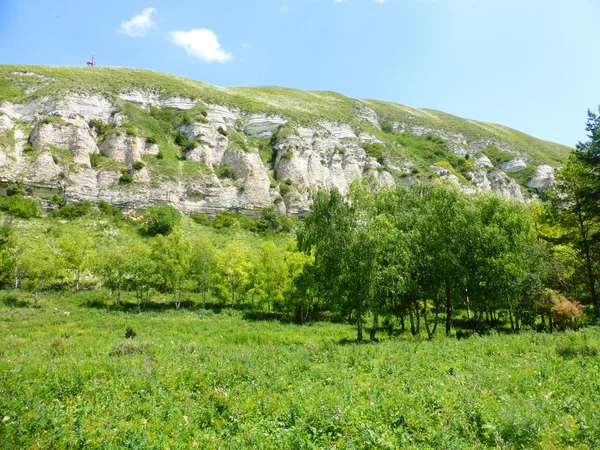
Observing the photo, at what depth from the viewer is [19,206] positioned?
49281mm

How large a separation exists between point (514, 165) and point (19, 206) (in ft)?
425

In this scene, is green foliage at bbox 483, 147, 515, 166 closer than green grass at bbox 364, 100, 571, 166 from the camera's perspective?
Yes

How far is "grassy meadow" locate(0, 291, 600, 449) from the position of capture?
21.3 ft

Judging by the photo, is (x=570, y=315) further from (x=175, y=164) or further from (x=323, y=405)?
(x=175, y=164)

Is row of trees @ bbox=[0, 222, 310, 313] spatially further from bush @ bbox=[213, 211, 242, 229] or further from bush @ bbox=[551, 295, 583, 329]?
bush @ bbox=[551, 295, 583, 329]

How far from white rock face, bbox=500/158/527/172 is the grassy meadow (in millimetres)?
112416

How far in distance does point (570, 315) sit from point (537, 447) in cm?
2285

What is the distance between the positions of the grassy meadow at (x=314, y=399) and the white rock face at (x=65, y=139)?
5811 centimetres

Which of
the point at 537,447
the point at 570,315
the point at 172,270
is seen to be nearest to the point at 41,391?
the point at 537,447

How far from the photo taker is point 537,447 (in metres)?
6.22

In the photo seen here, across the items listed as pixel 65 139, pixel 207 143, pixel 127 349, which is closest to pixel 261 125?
pixel 207 143

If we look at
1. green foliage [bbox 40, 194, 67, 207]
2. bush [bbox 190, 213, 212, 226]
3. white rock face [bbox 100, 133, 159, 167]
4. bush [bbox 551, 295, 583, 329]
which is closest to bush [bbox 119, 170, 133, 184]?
white rock face [bbox 100, 133, 159, 167]

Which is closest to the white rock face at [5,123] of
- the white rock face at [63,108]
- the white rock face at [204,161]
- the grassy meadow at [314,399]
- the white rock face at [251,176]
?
the white rock face at [204,161]

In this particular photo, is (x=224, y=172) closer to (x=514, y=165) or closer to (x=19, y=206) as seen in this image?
(x=19, y=206)
